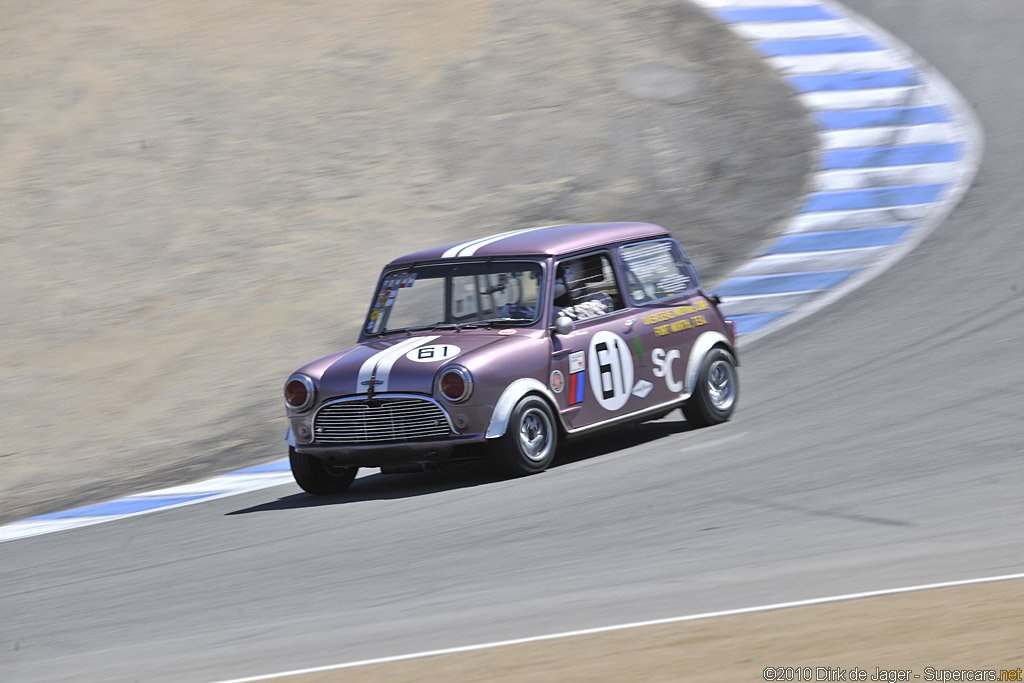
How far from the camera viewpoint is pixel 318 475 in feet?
28.6

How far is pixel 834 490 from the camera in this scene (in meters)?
7.18

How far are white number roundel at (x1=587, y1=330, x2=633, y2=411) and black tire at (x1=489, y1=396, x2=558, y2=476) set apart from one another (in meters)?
0.48

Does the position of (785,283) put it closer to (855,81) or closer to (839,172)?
(839,172)

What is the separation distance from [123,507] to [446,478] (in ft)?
7.78

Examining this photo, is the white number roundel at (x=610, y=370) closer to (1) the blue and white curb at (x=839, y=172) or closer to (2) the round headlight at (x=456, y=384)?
(2) the round headlight at (x=456, y=384)

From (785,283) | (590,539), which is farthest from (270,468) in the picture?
(785,283)

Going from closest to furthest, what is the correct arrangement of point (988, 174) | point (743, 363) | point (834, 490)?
point (834, 490) → point (743, 363) → point (988, 174)

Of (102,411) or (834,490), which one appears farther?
(102,411)

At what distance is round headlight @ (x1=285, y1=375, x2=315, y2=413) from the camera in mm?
8500

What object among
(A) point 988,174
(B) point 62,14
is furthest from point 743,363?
(B) point 62,14

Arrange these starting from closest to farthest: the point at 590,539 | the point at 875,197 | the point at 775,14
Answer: the point at 590,539 < the point at 875,197 < the point at 775,14

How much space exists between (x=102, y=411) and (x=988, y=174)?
1076 centimetres

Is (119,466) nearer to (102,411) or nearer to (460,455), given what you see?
(102,411)

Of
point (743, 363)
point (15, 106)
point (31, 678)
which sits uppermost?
point (15, 106)
